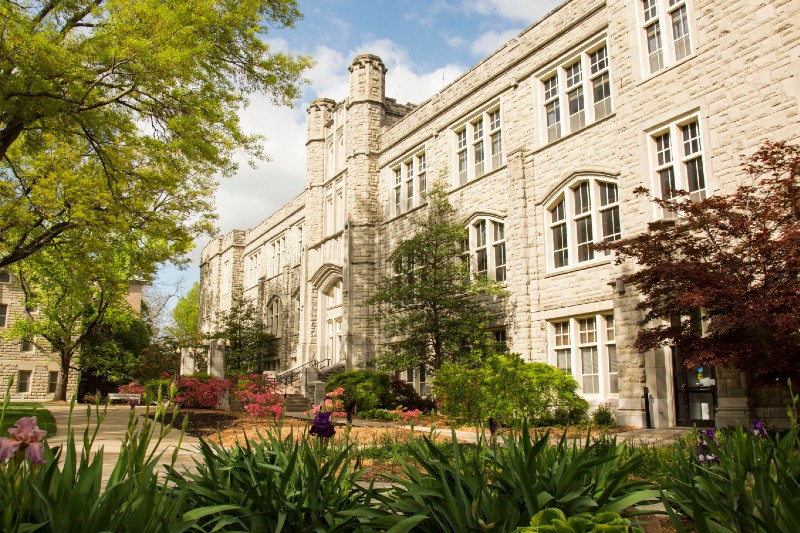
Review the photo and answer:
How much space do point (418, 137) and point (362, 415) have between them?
11.2 meters

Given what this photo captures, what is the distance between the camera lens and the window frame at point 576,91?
17.1m

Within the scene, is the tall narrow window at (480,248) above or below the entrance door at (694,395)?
above

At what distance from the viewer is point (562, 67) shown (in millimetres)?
18406

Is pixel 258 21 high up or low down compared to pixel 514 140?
up

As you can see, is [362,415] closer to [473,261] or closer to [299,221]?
[473,261]

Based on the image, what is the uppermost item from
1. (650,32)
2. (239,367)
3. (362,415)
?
(650,32)

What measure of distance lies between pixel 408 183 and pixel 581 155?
973 centimetres

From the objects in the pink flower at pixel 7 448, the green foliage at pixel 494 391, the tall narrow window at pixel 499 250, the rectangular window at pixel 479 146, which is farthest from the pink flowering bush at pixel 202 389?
the pink flower at pixel 7 448

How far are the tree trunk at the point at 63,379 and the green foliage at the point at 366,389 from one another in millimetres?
23412

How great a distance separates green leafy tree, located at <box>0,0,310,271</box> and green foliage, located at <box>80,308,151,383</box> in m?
19.0

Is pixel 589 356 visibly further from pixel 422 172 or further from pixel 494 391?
pixel 422 172

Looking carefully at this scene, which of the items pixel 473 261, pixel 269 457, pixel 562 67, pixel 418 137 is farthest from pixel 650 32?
pixel 269 457

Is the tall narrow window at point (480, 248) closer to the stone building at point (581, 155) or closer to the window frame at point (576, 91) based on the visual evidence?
the stone building at point (581, 155)

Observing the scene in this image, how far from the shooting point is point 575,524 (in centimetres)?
260
